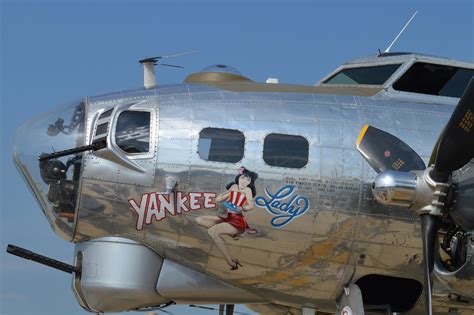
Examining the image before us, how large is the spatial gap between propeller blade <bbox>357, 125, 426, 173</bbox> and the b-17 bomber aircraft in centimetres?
2

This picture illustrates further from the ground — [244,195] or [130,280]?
[244,195]

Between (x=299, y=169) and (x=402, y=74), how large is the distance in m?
2.55

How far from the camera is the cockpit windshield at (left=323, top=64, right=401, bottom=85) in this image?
1484cm

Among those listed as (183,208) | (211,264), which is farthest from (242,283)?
(183,208)

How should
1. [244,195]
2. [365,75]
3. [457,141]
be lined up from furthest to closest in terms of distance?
[365,75] < [244,195] < [457,141]

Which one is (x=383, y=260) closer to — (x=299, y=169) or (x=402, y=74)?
(x=299, y=169)

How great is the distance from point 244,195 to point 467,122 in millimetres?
2848

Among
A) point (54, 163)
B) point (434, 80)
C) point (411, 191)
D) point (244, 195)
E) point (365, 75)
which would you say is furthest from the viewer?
point (365, 75)

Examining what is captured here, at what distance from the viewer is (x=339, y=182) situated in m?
13.0

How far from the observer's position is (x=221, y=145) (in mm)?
13039

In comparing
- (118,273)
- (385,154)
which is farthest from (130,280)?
(385,154)

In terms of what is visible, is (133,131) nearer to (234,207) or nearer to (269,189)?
(234,207)

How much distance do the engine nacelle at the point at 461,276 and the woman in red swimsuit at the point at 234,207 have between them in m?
2.42

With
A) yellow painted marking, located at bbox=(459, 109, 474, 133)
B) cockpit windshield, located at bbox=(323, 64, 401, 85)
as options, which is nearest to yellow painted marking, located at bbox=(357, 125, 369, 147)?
yellow painted marking, located at bbox=(459, 109, 474, 133)
